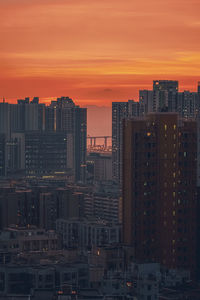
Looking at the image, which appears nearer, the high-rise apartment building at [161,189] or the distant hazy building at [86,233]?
the high-rise apartment building at [161,189]

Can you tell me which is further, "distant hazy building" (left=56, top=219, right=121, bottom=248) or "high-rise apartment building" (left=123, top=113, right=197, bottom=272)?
"distant hazy building" (left=56, top=219, right=121, bottom=248)

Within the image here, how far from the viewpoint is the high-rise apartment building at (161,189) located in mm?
119250

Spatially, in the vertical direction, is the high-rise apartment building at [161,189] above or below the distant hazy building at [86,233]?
above

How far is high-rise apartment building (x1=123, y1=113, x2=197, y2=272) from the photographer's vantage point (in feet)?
391

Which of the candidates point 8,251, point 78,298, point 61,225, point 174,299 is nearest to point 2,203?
point 61,225

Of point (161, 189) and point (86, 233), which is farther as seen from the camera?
point (86, 233)

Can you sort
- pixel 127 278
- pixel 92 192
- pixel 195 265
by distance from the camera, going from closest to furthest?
pixel 127 278
pixel 195 265
pixel 92 192

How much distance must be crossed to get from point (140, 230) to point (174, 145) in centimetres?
1036

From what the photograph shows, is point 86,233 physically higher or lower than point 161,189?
lower

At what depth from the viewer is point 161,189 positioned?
120625 mm

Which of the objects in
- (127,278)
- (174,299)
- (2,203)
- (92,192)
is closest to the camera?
(127,278)

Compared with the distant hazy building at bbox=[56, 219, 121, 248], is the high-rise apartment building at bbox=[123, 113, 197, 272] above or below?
above

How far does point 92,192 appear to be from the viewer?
575 feet

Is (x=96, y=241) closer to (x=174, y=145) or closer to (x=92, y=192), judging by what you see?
(x=174, y=145)
